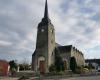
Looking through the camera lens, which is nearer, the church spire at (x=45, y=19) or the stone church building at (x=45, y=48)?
the stone church building at (x=45, y=48)

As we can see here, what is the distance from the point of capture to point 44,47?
5116 cm

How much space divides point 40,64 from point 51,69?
388cm

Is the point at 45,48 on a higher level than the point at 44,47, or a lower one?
lower

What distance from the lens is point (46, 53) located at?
5066cm

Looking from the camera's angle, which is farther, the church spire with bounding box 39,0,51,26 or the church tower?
the church spire with bounding box 39,0,51,26

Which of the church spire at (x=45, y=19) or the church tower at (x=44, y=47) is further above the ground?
the church spire at (x=45, y=19)

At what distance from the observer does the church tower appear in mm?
50688

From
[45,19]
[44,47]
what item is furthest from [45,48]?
[45,19]

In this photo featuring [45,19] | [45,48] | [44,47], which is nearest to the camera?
[45,48]

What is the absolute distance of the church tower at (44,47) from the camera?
5069cm

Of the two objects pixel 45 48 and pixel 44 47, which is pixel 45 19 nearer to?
pixel 44 47

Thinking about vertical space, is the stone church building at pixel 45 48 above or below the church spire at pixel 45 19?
below

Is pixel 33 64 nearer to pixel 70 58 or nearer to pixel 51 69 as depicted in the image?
pixel 51 69

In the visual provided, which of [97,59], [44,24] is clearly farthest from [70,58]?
[97,59]
